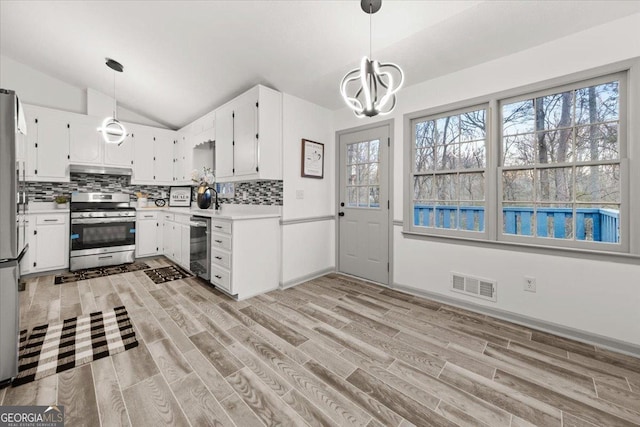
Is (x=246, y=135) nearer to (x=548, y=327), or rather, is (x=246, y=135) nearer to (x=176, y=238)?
(x=176, y=238)

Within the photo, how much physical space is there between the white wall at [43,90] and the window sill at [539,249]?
18.3ft

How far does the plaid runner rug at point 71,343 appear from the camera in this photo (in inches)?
67.8

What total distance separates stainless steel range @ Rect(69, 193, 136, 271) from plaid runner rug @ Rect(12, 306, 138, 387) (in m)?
2.02

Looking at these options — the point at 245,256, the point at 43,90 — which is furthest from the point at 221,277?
the point at 43,90

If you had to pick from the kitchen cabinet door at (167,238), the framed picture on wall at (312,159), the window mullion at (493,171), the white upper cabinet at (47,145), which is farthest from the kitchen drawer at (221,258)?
the white upper cabinet at (47,145)

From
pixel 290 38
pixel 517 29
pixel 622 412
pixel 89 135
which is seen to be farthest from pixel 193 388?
pixel 89 135

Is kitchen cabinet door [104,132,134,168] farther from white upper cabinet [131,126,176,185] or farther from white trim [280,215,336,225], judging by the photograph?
white trim [280,215,336,225]

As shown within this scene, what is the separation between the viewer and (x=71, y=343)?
1997 millimetres

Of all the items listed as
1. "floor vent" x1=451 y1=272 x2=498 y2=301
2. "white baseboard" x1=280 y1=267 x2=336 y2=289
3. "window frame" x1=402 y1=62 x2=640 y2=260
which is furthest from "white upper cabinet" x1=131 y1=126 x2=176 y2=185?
"floor vent" x1=451 y1=272 x2=498 y2=301

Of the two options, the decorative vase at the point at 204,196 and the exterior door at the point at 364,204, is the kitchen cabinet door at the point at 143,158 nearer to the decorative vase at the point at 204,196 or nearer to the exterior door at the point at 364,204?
the decorative vase at the point at 204,196

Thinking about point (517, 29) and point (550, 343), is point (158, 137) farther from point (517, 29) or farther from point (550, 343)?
point (550, 343)

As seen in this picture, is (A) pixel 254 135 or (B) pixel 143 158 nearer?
(A) pixel 254 135

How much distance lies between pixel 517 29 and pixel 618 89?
2.88ft

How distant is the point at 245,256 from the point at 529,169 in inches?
116
